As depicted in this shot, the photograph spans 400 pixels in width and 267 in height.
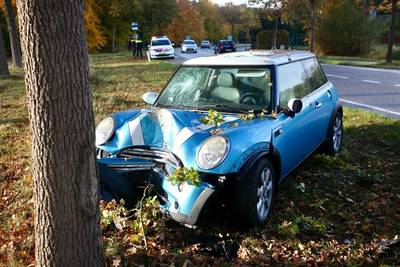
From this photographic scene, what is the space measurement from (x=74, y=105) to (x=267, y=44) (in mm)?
44398

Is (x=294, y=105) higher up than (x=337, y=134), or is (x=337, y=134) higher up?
(x=294, y=105)

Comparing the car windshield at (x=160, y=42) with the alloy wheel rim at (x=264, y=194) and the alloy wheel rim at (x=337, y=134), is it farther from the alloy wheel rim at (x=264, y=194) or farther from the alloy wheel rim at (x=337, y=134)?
the alloy wheel rim at (x=264, y=194)

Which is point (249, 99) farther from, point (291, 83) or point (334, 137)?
point (334, 137)

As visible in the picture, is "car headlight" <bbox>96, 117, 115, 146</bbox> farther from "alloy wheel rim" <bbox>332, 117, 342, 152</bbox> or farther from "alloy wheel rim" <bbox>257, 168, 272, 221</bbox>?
"alloy wheel rim" <bbox>332, 117, 342, 152</bbox>

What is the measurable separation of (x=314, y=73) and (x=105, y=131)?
3264 mm

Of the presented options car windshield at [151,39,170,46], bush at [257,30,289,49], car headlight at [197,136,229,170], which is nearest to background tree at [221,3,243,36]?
bush at [257,30,289,49]

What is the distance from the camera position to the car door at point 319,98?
5.52 metres

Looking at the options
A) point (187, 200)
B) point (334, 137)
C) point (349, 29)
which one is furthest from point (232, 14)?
point (187, 200)

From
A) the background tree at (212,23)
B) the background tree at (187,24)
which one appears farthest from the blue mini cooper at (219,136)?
the background tree at (212,23)

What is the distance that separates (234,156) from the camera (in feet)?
11.7

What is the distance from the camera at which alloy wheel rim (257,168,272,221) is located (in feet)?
12.5

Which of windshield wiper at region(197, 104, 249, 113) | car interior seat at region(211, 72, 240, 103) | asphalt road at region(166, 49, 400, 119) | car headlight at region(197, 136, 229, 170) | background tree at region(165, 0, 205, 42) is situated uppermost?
background tree at region(165, 0, 205, 42)

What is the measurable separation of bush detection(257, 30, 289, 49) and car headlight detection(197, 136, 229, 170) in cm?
4220

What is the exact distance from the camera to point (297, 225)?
3893 millimetres
